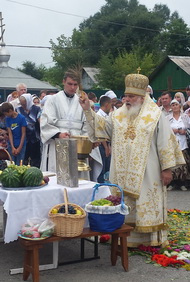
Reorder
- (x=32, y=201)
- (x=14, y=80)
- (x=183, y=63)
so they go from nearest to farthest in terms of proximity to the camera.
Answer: (x=32, y=201) → (x=14, y=80) → (x=183, y=63)

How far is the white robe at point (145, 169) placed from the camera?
5.85m

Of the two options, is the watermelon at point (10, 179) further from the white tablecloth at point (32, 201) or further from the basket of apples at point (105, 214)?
the basket of apples at point (105, 214)

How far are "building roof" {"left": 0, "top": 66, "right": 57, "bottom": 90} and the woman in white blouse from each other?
1372cm

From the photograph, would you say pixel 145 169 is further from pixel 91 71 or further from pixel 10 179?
pixel 91 71

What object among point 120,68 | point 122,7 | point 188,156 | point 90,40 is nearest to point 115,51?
point 90,40

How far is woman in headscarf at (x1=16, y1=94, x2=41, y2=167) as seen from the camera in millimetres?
10344

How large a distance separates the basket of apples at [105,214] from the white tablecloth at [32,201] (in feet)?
0.87

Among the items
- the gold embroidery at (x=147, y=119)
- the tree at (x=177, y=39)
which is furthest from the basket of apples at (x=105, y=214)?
the tree at (x=177, y=39)

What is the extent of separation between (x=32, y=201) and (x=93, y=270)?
0.99 metres

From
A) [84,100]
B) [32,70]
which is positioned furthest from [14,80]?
[32,70]

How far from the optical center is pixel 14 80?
81.5 ft

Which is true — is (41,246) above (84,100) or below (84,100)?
below

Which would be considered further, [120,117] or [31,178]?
[120,117]

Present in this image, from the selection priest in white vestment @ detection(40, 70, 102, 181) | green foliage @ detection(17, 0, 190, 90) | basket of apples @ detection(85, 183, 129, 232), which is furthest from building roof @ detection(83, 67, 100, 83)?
basket of apples @ detection(85, 183, 129, 232)
